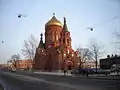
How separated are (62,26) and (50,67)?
12.2 m

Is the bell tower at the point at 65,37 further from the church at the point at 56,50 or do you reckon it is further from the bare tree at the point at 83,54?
the bare tree at the point at 83,54

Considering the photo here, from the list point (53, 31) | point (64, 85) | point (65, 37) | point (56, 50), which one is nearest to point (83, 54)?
point (65, 37)

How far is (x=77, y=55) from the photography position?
2452 inches

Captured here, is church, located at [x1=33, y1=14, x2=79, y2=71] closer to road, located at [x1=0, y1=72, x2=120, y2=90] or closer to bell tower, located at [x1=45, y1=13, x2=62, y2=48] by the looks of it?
bell tower, located at [x1=45, y1=13, x2=62, y2=48]

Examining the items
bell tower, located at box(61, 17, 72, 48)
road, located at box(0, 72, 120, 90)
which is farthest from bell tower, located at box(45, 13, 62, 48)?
road, located at box(0, 72, 120, 90)

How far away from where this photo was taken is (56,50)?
62.6 m

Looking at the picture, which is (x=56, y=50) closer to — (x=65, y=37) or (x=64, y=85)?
(x=65, y=37)

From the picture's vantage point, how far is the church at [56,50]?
60719 mm

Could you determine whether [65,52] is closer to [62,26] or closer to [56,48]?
[56,48]

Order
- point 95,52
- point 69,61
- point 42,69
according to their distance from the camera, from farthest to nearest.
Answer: point 42,69, point 69,61, point 95,52

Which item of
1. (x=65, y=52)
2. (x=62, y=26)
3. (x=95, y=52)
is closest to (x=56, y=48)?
(x=65, y=52)

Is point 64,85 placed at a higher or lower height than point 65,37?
lower

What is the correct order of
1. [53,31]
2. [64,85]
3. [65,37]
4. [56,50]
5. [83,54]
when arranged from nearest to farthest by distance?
1. [64,85]
2. [83,54]
3. [65,37]
4. [56,50]
5. [53,31]

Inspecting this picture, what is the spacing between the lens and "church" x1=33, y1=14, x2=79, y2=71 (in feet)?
199
